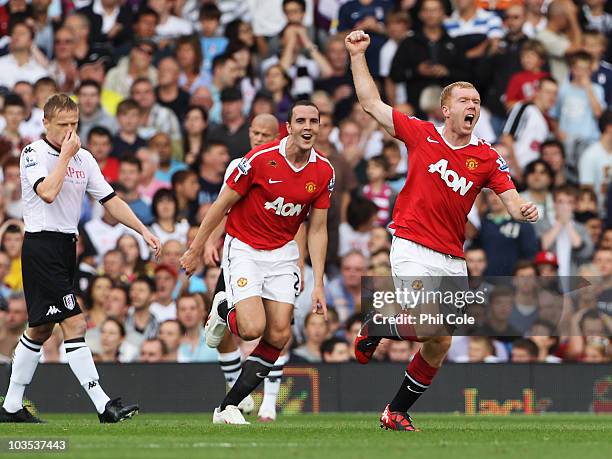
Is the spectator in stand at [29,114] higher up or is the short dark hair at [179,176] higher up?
the spectator in stand at [29,114]

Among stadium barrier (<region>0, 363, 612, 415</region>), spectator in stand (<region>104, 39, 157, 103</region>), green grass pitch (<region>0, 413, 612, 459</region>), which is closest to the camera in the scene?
green grass pitch (<region>0, 413, 612, 459</region>)

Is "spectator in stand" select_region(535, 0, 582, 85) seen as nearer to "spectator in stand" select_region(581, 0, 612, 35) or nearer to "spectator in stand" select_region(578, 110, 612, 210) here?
"spectator in stand" select_region(581, 0, 612, 35)

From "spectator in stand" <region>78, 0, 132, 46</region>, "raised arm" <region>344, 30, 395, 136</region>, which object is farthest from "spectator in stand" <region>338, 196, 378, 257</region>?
"raised arm" <region>344, 30, 395, 136</region>

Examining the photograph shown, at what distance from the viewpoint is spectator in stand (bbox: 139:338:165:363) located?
633 inches

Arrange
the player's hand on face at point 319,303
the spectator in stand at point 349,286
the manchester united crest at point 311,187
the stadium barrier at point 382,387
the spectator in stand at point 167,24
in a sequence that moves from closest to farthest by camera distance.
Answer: the player's hand on face at point 319,303
the manchester united crest at point 311,187
the stadium barrier at point 382,387
the spectator in stand at point 349,286
the spectator in stand at point 167,24

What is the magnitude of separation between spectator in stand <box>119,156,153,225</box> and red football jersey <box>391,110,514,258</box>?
23.9 feet

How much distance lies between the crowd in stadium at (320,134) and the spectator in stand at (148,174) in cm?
4

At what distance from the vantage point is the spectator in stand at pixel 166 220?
684 inches

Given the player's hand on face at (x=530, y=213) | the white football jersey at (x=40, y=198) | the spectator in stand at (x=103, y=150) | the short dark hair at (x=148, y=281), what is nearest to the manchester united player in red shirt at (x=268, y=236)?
the white football jersey at (x=40, y=198)

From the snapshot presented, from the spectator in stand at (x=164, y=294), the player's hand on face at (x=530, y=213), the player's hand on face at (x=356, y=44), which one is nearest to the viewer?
the player's hand on face at (x=530, y=213)

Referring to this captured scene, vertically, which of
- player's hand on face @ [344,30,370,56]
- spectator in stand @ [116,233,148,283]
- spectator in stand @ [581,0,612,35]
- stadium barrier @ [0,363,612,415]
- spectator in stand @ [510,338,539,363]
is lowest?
stadium barrier @ [0,363,612,415]

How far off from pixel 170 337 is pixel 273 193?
5.10 metres

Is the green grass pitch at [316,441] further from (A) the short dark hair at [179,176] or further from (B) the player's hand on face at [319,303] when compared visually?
(A) the short dark hair at [179,176]

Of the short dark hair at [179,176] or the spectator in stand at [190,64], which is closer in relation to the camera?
the short dark hair at [179,176]
